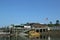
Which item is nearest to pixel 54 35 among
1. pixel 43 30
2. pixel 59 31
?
pixel 59 31

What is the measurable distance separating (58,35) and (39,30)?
9.98 meters

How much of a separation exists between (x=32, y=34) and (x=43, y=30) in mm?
7022

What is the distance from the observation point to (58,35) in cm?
4312

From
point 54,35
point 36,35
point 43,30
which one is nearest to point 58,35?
point 54,35

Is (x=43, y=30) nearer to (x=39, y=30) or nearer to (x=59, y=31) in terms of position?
(x=39, y=30)

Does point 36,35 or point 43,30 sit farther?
point 43,30

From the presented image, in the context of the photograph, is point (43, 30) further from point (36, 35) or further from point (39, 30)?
point (36, 35)

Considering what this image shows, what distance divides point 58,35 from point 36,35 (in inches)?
202

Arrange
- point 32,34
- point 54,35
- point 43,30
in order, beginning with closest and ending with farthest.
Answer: point 54,35, point 32,34, point 43,30

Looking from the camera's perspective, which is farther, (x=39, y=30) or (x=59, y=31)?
(x=39, y=30)

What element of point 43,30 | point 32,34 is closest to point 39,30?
point 43,30

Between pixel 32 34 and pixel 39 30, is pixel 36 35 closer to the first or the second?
pixel 32 34

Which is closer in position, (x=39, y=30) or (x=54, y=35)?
(x=54, y=35)

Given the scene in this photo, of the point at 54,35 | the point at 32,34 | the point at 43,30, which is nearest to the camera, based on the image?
the point at 54,35
